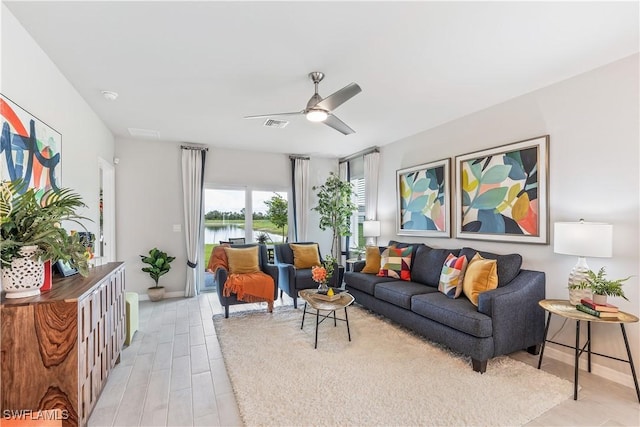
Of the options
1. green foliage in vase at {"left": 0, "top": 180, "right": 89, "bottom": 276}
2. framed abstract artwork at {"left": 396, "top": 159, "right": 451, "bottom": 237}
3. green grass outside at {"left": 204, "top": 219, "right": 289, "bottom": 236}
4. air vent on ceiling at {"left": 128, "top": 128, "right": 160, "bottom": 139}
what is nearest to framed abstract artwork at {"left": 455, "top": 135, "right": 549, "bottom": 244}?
framed abstract artwork at {"left": 396, "top": 159, "right": 451, "bottom": 237}

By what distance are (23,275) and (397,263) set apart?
367 centimetres

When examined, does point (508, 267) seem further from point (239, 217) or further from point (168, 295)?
point (168, 295)

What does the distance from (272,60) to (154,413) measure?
272cm

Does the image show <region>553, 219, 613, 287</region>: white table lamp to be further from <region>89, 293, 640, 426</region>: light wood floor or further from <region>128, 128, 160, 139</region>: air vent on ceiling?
<region>128, 128, 160, 139</region>: air vent on ceiling

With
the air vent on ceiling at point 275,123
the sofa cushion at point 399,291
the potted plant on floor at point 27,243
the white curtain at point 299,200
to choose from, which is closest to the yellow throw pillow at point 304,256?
the white curtain at point 299,200

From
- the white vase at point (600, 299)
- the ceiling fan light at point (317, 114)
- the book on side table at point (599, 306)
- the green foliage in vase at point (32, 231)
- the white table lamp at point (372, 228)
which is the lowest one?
the book on side table at point (599, 306)

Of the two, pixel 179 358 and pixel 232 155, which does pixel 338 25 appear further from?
pixel 232 155

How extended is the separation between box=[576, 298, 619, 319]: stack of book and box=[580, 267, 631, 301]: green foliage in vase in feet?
0.32

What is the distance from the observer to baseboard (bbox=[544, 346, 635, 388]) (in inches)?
97.0

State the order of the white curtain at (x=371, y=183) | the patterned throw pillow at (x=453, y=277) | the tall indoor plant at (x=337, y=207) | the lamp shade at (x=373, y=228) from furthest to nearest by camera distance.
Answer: the tall indoor plant at (x=337, y=207) < the white curtain at (x=371, y=183) < the lamp shade at (x=373, y=228) < the patterned throw pillow at (x=453, y=277)

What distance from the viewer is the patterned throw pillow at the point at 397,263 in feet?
13.6

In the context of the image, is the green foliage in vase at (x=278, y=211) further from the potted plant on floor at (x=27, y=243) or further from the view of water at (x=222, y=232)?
the potted plant on floor at (x=27, y=243)

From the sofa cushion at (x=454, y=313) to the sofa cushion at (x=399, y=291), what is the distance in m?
0.12

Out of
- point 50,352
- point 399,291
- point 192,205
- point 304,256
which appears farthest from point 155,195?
point 399,291
